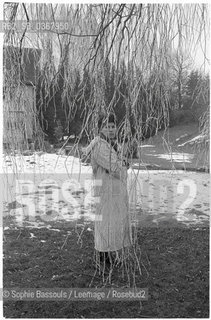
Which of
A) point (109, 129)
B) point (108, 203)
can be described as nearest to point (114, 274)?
point (108, 203)

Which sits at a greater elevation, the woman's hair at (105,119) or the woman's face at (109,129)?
the woman's hair at (105,119)

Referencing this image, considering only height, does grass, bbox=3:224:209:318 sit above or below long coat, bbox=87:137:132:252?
below

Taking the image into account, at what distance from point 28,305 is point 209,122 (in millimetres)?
1141

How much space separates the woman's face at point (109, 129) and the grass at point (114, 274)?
819 millimetres

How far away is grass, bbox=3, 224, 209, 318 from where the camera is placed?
1564 millimetres

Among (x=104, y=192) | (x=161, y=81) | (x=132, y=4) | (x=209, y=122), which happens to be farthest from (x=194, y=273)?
(x=132, y=4)

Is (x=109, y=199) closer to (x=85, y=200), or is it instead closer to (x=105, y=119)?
(x=105, y=119)

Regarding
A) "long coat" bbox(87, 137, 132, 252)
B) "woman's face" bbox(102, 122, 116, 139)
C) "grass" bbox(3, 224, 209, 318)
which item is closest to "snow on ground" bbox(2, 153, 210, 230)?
"grass" bbox(3, 224, 209, 318)

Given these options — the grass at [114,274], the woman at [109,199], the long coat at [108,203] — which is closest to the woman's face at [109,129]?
the woman at [109,199]

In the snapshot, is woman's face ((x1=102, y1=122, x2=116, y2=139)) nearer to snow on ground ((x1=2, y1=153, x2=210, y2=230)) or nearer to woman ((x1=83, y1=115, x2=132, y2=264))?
woman ((x1=83, y1=115, x2=132, y2=264))

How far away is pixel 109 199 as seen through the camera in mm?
1519

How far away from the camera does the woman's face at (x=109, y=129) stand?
1130 mm

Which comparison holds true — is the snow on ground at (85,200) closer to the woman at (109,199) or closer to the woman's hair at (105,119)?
the woman at (109,199)

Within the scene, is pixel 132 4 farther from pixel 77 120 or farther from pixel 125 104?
pixel 77 120
